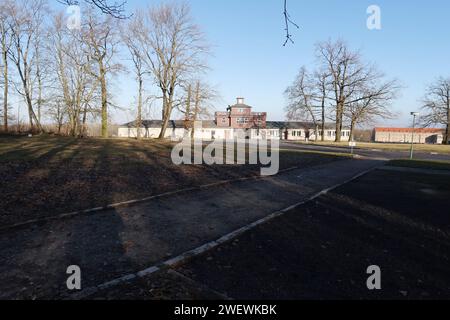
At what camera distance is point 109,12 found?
5.48 metres

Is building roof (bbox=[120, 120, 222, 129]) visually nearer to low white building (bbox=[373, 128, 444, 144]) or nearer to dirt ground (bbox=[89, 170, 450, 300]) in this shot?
low white building (bbox=[373, 128, 444, 144])

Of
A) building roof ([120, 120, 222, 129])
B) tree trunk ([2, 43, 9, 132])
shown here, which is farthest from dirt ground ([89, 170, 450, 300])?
building roof ([120, 120, 222, 129])

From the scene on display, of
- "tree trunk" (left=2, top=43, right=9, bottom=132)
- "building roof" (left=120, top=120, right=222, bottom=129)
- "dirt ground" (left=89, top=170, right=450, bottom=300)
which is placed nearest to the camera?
"dirt ground" (left=89, top=170, right=450, bottom=300)

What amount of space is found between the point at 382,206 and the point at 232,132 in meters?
61.6

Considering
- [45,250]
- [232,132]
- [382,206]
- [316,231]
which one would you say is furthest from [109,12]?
[232,132]

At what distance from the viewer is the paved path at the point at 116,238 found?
3912 mm

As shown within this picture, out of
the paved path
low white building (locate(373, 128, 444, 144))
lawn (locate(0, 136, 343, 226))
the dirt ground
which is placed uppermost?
low white building (locate(373, 128, 444, 144))

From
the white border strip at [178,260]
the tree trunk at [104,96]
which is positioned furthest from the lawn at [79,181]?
the tree trunk at [104,96]

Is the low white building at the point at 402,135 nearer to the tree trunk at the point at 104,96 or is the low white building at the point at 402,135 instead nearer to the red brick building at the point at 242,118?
the red brick building at the point at 242,118

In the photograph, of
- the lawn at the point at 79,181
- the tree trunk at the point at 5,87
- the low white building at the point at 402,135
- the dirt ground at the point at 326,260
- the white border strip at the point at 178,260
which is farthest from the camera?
the low white building at the point at 402,135

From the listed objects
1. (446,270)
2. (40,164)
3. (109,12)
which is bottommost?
(446,270)

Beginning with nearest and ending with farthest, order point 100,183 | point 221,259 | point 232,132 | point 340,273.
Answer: point 340,273 < point 221,259 < point 100,183 < point 232,132

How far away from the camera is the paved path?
12.8 feet
